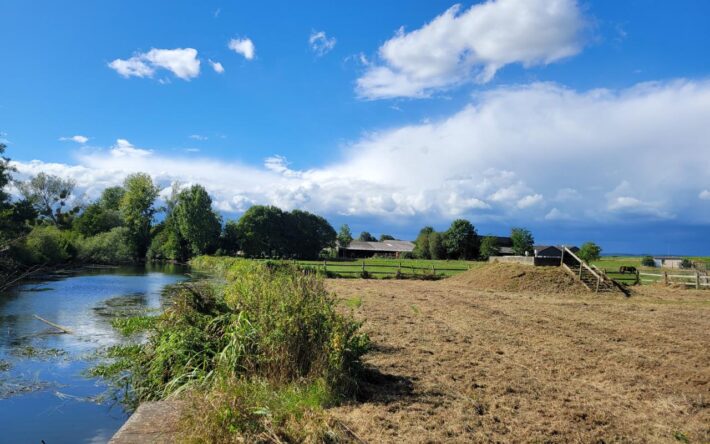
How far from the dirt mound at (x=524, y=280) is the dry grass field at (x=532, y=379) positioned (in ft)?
34.7

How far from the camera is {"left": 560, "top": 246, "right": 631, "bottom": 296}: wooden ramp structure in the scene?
25547 millimetres

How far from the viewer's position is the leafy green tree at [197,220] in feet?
228

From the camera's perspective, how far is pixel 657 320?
1544cm

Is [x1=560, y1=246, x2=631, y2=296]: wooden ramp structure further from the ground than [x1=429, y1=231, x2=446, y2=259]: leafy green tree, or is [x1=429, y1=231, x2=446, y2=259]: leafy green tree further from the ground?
[x1=429, y1=231, x2=446, y2=259]: leafy green tree

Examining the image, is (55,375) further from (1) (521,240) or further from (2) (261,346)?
(1) (521,240)

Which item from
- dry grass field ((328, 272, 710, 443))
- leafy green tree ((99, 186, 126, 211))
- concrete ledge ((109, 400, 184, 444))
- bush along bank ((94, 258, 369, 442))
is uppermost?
leafy green tree ((99, 186, 126, 211))

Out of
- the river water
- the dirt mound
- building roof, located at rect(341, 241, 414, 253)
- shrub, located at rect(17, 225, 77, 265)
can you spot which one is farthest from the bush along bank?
building roof, located at rect(341, 241, 414, 253)

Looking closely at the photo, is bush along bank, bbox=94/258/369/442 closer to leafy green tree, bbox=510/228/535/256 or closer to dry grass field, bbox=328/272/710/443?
dry grass field, bbox=328/272/710/443

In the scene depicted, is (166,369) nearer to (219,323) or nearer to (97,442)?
(219,323)

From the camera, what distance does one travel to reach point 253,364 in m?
6.41

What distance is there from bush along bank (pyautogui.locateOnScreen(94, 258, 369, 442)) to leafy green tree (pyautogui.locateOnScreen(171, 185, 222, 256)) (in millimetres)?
62164

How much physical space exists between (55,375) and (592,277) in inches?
1048

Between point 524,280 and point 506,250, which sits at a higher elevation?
point 506,250

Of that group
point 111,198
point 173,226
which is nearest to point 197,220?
point 173,226
